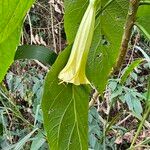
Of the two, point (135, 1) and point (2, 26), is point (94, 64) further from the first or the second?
point (2, 26)

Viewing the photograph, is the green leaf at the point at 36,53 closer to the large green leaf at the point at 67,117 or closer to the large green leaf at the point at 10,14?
the large green leaf at the point at 67,117

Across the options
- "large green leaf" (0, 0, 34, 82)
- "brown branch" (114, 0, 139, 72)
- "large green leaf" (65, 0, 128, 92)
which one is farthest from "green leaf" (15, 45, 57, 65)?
"large green leaf" (0, 0, 34, 82)

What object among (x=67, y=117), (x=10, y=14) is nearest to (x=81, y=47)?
(x=10, y=14)

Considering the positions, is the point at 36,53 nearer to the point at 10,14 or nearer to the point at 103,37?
the point at 103,37

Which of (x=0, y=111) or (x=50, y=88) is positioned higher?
(x=50, y=88)

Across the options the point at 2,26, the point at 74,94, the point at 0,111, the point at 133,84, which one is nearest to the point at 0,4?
the point at 2,26

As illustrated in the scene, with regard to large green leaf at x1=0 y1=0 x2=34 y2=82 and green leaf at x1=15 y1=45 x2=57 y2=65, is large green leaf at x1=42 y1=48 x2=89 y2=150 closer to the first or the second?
green leaf at x1=15 y1=45 x2=57 y2=65

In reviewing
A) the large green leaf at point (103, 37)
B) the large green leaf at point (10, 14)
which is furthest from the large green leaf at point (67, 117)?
the large green leaf at point (10, 14)
